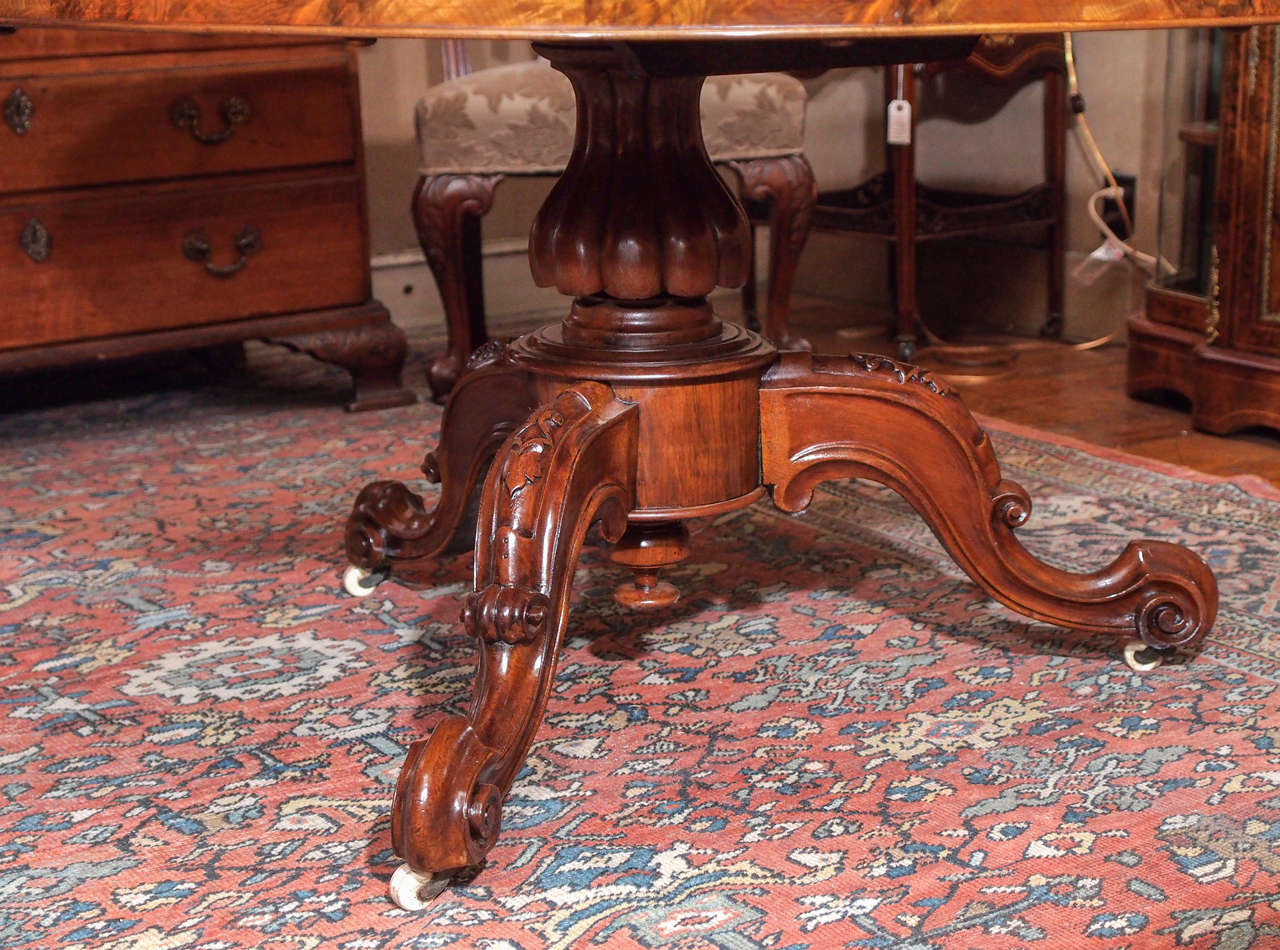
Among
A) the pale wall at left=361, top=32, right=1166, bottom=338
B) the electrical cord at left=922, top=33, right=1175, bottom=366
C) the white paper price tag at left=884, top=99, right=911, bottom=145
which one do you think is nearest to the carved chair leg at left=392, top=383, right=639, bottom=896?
the white paper price tag at left=884, top=99, right=911, bottom=145

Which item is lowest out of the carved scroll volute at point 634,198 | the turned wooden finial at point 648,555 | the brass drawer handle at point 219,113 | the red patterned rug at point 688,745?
the red patterned rug at point 688,745

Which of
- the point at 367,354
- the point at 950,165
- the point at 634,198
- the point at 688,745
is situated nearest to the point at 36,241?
the point at 367,354

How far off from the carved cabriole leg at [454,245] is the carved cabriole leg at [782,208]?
43cm

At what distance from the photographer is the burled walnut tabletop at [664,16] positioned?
88cm

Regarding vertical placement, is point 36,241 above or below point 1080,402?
above

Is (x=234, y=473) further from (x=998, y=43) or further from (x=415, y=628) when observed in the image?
(x=998, y=43)

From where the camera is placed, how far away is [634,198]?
131 centimetres

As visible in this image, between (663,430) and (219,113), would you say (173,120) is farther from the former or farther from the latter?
(663,430)

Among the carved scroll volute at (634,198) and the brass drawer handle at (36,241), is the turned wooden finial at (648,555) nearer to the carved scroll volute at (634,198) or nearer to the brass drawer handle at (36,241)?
the carved scroll volute at (634,198)

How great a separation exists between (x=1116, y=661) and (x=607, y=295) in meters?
0.59

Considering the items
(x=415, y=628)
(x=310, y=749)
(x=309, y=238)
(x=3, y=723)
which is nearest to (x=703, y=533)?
(x=415, y=628)

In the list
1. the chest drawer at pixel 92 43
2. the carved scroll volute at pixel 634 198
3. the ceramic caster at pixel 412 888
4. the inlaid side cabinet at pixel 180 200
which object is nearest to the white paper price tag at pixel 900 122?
the inlaid side cabinet at pixel 180 200

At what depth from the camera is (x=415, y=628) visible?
63.4 inches

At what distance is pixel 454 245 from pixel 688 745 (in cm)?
138
